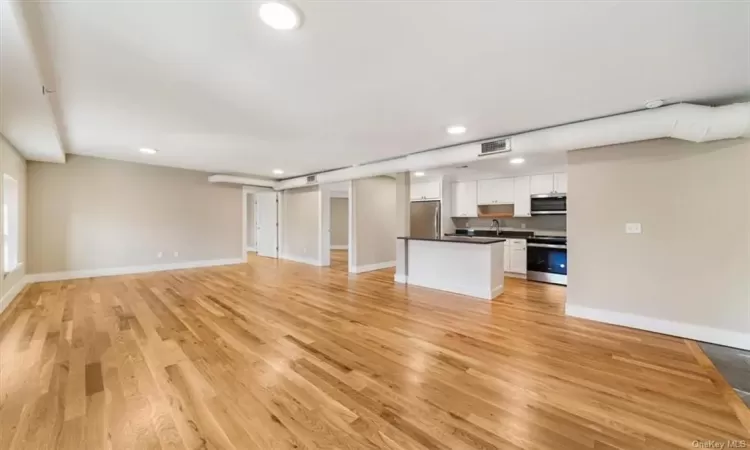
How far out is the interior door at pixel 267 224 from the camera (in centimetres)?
955

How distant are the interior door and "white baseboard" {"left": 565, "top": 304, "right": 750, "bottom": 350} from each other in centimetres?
801

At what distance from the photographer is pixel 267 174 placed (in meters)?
Result: 7.84

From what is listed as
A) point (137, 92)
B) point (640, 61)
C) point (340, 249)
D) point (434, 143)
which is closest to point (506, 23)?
point (640, 61)

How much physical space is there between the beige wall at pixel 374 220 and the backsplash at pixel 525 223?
5.91 ft

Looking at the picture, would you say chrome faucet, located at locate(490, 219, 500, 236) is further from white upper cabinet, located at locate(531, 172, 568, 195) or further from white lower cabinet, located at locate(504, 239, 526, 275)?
white upper cabinet, located at locate(531, 172, 568, 195)

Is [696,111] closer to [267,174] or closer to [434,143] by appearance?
[434,143]

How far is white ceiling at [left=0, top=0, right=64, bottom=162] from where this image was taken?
5.97 ft

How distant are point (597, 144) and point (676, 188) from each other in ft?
3.08

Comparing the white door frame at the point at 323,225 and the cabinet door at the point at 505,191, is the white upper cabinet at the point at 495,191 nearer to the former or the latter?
the cabinet door at the point at 505,191

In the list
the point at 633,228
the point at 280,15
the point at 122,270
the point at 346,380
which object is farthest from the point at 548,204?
the point at 122,270

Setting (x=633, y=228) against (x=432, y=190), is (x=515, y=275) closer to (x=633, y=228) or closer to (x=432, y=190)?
(x=432, y=190)

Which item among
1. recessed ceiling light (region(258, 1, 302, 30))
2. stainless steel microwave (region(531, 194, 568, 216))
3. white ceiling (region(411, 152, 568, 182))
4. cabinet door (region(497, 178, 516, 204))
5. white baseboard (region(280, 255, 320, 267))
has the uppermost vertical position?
recessed ceiling light (region(258, 1, 302, 30))

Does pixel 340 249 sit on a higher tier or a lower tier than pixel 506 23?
lower

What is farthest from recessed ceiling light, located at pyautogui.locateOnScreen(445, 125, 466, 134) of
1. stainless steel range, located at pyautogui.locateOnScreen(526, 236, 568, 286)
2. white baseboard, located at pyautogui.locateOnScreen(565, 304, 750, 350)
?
stainless steel range, located at pyautogui.locateOnScreen(526, 236, 568, 286)
